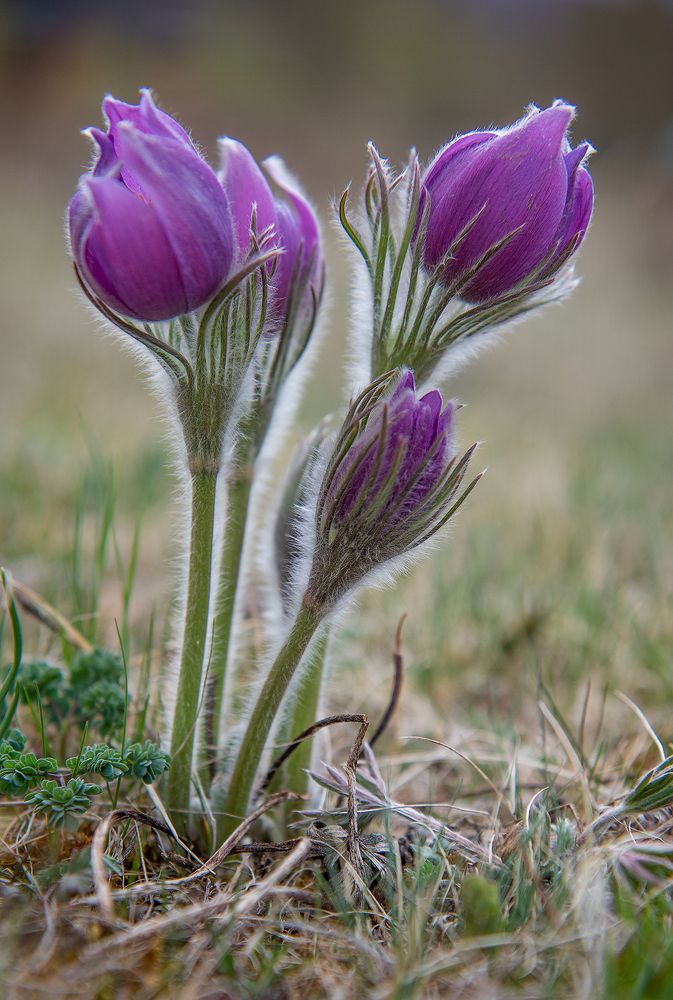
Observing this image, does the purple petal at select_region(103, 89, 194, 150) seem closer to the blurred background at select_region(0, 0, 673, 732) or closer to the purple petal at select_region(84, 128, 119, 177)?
the purple petal at select_region(84, 128, 119, 177)

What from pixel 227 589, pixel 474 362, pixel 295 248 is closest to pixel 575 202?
pixel 295 248

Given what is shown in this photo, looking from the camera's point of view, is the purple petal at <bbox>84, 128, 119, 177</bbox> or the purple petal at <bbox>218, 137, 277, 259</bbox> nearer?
the purple petal at <bbox>84, 128, 119, 177</bbox>

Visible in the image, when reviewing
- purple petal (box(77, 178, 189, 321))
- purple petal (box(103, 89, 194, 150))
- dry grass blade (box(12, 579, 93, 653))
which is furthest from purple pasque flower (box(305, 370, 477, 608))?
dry grass blade (box(12, 579, 93, 653))

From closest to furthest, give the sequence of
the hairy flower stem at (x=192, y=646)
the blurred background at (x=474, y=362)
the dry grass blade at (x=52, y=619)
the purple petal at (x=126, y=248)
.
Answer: the purple petal at (x=126, y=248)
the hairy flower stem at (x=192, y=646)
the dry grass blade at (x=52, y=619)
the blurred background at (x=474, y=362)

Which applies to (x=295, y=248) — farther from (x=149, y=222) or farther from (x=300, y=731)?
(x=300, y=731)

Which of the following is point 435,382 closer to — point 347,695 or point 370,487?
point 370,487

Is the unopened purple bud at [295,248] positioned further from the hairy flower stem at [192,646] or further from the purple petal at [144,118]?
the hairy flower stem at [192,646]

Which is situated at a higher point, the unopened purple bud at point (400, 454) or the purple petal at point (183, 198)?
the purple petal at point (183, 198)

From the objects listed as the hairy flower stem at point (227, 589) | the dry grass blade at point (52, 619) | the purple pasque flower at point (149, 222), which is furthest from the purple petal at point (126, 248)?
the dry grass blade at point (52, 619)
